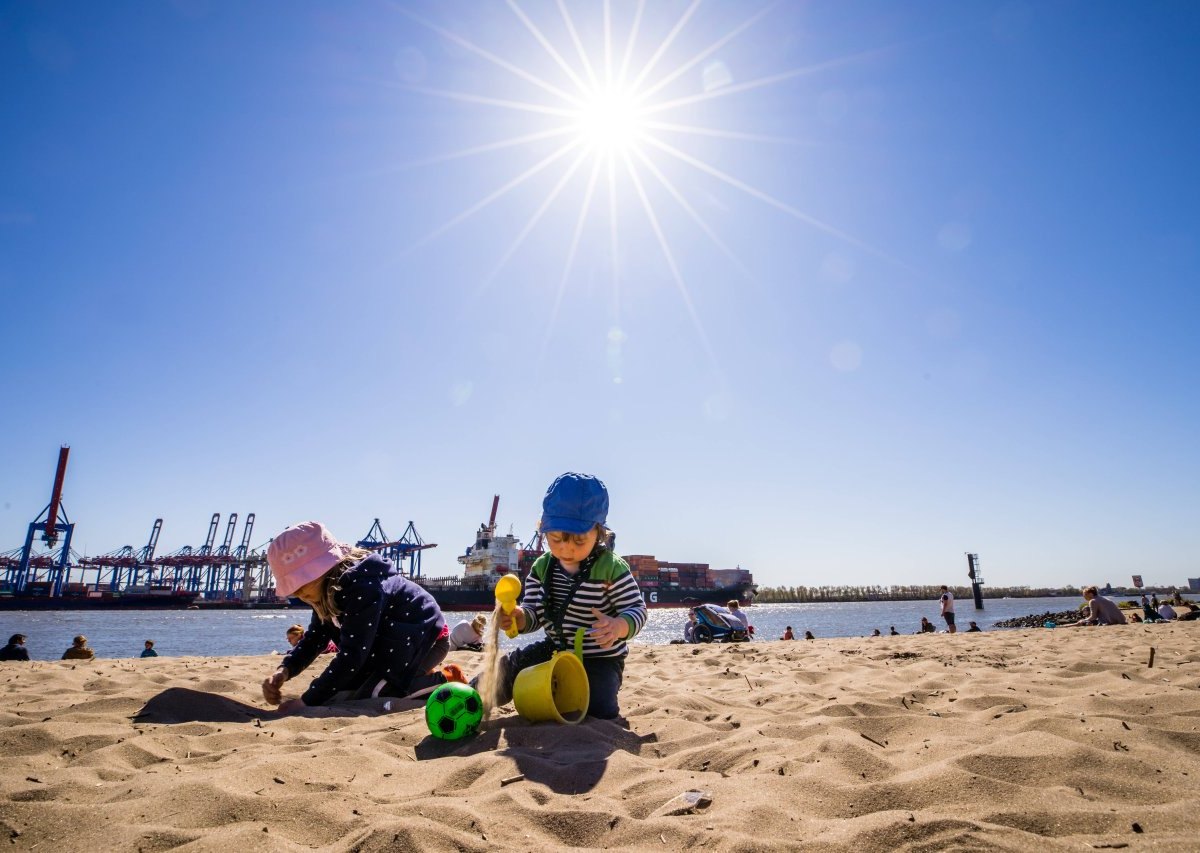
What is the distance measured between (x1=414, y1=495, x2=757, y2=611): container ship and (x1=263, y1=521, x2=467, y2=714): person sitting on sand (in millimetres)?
42815

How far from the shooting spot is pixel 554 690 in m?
3.21

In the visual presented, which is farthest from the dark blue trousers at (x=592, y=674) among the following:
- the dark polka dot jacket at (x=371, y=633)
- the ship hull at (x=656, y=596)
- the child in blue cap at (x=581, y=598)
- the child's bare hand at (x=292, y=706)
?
the ship hull at (x=656, y=596)

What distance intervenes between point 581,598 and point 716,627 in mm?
9756

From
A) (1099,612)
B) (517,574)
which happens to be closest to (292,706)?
(1099,612)

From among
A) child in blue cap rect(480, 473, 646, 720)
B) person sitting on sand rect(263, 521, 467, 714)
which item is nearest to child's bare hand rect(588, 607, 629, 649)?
child in blue cap rect(480, 473, 646, 720)

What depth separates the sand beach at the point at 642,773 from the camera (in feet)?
5.13

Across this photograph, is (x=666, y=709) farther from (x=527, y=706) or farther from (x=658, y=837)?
(x=658, y=837)

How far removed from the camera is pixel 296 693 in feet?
14.1

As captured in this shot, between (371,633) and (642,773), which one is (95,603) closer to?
(371,633)

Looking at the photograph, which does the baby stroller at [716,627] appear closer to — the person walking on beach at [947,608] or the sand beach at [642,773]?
the person walking on beach at [947,608]

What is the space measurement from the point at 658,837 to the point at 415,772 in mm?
1104

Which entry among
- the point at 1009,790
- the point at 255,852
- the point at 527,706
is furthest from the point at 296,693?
the point at 1009,790

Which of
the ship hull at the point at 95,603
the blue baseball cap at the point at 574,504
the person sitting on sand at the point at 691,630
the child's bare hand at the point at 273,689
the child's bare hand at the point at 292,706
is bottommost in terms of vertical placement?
the ship hull at the point at 95,603

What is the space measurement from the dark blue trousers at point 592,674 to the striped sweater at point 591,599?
6 cm
